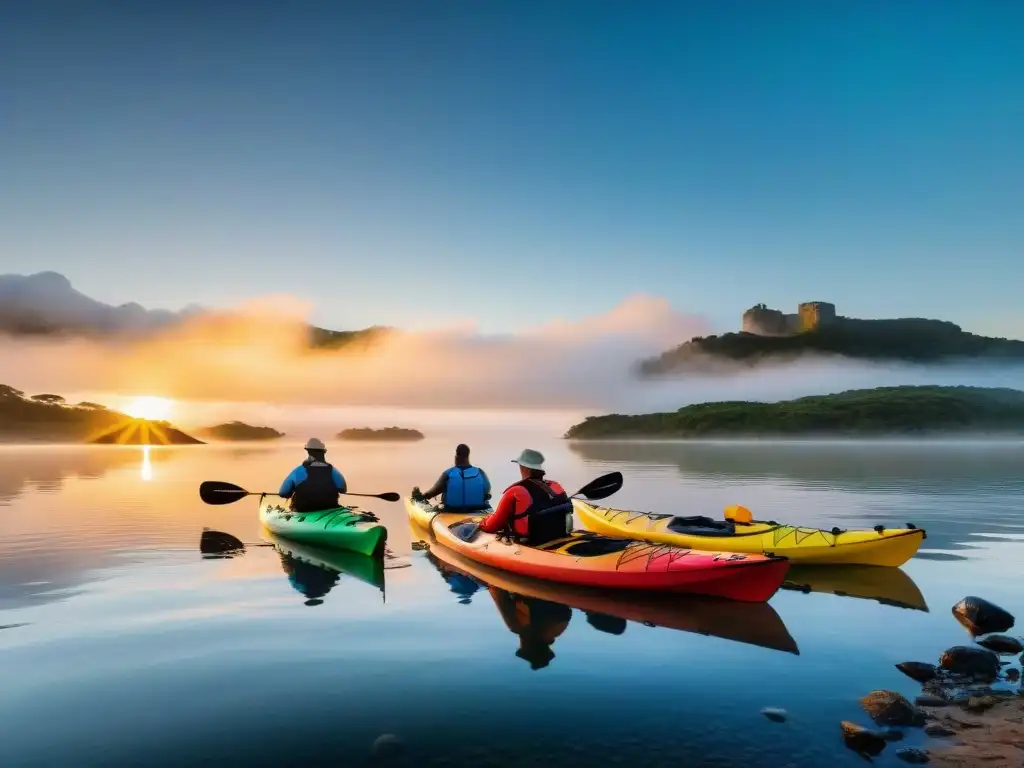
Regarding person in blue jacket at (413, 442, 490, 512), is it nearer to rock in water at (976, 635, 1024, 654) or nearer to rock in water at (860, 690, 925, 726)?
rock in water at (976, 635, 1024, 654)

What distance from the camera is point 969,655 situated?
8508 mm

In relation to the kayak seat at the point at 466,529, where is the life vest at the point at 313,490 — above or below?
above

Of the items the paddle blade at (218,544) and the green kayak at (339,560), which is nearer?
the green kayak at (339,560)

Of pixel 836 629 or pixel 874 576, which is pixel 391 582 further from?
pixel 874 576

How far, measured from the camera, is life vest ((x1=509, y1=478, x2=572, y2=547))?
45.3 feet

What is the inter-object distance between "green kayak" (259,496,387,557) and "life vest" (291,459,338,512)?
0.79 feet

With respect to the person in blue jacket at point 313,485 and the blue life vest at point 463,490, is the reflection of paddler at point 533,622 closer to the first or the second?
the blue life vest at point 463,490

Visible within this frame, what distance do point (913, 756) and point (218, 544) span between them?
1731cm

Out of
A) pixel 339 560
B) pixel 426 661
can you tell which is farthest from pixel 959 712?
pixel 339 560

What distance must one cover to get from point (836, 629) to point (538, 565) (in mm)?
5274

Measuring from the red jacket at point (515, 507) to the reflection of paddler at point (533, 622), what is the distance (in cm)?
124

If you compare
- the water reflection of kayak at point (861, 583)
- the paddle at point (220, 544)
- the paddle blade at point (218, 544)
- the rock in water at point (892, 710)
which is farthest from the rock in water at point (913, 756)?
the paddle blade at point (218, 544)

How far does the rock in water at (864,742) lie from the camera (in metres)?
6.41

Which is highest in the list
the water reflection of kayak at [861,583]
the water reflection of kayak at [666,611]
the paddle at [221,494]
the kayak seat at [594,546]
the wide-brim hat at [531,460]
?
the wide-brim hat at [531,460]
